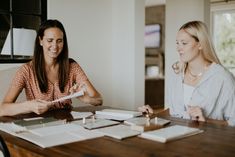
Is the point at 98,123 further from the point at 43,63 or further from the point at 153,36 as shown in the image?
the point at 153,36

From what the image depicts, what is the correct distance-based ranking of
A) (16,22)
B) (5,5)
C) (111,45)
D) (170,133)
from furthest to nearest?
(111,45), (16,22), (5,5), (170,133)

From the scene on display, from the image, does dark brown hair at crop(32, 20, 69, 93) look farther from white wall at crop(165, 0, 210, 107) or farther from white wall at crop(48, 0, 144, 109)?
white wall at crop(165, 0, 210, 107)

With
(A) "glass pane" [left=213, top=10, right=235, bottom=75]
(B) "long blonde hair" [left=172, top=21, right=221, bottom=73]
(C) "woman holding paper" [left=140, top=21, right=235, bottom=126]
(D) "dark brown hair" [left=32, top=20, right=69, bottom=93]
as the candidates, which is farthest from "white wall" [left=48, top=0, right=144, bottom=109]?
(A) "glass pane" [left=213, top=10, right=235, bottom=75]

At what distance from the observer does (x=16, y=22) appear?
2.80m

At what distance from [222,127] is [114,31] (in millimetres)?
1961

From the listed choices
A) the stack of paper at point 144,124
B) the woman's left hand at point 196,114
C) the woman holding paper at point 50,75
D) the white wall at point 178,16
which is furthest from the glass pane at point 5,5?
the white wall at point 178,16

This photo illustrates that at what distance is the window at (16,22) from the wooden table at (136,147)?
4.38 feet

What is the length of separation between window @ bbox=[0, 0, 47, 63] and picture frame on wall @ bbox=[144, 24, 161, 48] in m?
6.57

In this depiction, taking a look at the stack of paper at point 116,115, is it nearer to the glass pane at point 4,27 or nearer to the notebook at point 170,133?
the notebook at point 170,133

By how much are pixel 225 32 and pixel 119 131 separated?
603 centimetres

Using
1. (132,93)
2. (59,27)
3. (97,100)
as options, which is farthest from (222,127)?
(132,93)

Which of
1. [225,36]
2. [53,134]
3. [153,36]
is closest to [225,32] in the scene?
[225,36]

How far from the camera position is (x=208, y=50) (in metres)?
2.01

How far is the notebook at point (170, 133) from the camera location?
1.29m
